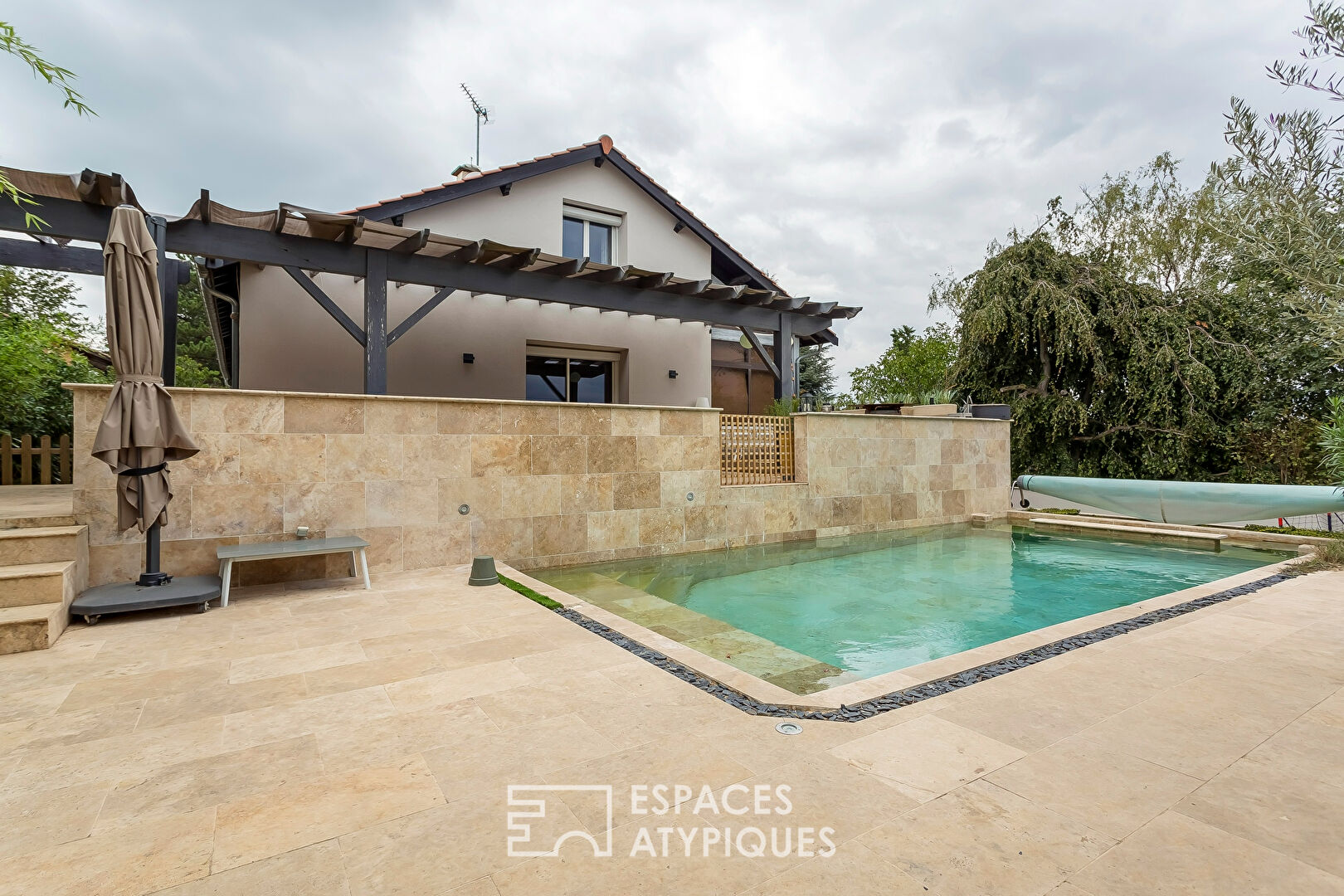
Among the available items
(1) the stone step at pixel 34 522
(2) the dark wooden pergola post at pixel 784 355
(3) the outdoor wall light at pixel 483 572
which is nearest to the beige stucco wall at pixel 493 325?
(2) the dark wooden pergola post at pixel 784 355

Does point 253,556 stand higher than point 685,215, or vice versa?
point 685,215

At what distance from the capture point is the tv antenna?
15461mm

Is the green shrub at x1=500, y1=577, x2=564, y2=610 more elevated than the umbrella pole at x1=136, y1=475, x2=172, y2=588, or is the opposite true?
the umbrella pole at x1=136, y1=475, x2=172, y2=588

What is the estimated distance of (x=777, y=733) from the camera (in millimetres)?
2682

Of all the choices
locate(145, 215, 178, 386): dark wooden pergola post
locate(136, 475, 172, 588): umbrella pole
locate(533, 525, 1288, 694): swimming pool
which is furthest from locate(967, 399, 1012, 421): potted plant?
locate(145, 215, 178, 386): dark wooden pergola post

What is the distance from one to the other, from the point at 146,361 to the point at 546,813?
15.7ft

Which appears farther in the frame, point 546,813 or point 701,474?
point 701,474

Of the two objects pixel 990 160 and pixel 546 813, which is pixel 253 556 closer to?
pixel 546 813

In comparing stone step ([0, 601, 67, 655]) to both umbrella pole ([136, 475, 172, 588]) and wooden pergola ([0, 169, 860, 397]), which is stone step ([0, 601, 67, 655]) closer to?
umbrella pole ([136, 475, 172, 588])

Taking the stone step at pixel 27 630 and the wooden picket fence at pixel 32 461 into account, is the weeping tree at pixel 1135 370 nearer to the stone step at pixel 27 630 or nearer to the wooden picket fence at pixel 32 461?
the stone step at pixel 27 630

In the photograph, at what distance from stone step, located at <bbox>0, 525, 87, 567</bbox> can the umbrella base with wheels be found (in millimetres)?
353

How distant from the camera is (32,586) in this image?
4.14m

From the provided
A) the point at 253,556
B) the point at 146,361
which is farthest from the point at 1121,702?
the point at 146,361

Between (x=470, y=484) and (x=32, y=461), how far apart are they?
23.5 ft
